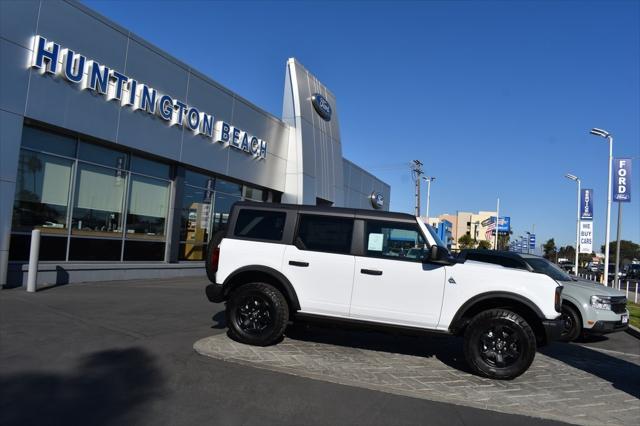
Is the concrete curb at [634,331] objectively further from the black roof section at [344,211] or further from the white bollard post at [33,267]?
the white bollard post at [33,267]

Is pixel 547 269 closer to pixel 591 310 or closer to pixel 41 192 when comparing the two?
pixel 591 310

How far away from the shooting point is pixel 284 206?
7137mm

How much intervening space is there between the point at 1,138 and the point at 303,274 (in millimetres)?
7741

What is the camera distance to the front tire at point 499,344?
6.05 m

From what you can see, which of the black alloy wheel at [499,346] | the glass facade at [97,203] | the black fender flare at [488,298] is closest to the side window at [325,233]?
the black fender flare at [488,298]

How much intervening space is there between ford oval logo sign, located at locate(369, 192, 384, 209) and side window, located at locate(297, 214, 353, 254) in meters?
29.2

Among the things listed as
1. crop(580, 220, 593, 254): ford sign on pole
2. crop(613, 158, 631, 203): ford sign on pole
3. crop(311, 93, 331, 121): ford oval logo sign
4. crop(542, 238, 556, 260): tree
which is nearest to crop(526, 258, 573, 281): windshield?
crop(613, 158, 631, 203): ford sign on pole

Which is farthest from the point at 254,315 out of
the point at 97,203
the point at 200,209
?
the point at 200,209

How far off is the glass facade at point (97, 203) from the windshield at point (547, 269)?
7616 millimetres

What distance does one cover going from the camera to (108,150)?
13.9 metres

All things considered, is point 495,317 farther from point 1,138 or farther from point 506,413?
point 1,138

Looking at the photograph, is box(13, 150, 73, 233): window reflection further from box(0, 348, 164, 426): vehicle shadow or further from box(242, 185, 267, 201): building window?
box(242, 185, 267, 201): building window

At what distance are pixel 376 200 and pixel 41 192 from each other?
27.5 metres

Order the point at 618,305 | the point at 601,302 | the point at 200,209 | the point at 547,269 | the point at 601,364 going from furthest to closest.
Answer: the point at 200,209 → the point at 547,269 → the point at 618,305 → the point at 601,302 → the point at 601,364
